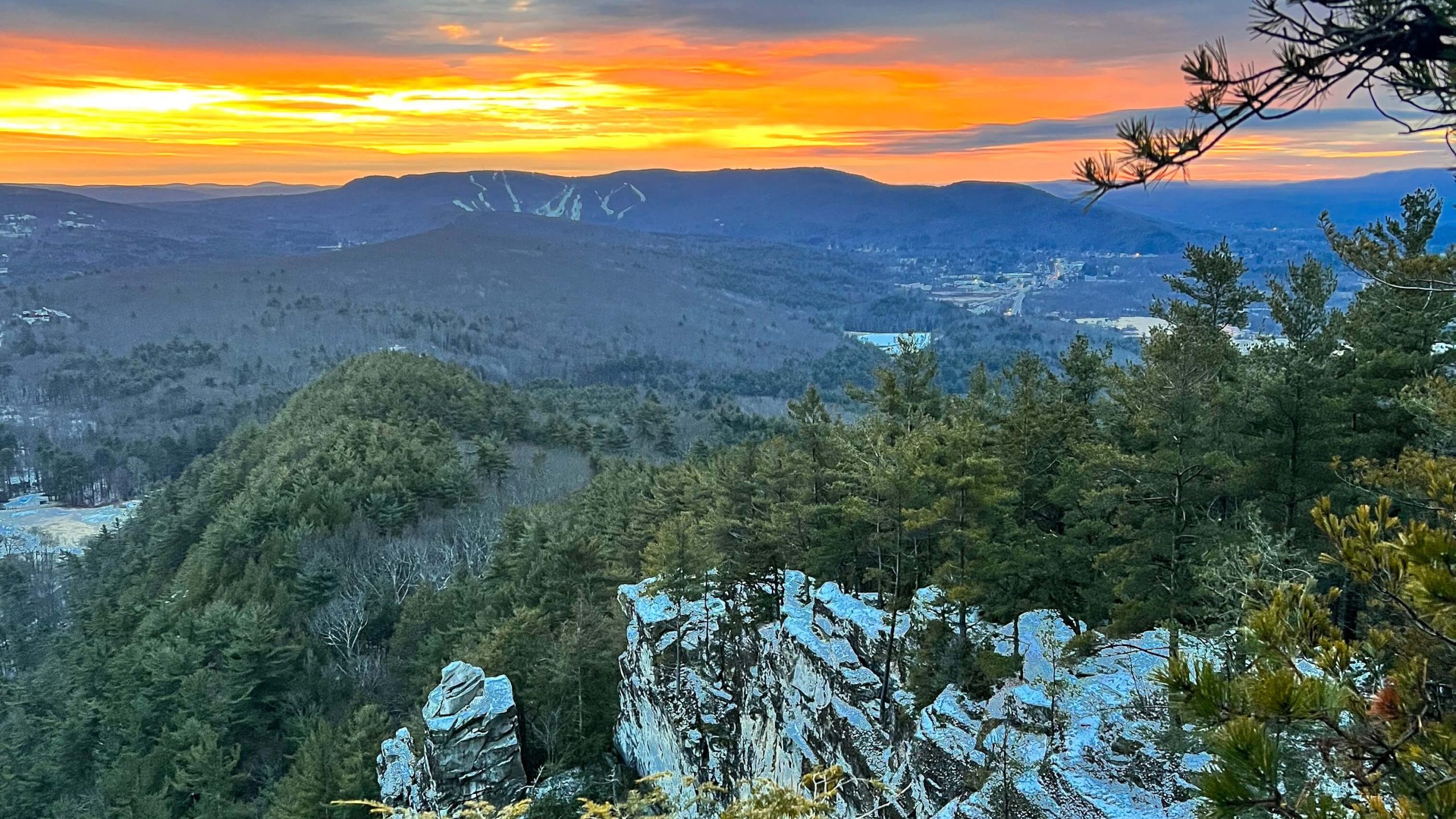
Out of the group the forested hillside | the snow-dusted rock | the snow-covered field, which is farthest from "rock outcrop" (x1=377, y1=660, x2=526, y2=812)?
the snow-covered field

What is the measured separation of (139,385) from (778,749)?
196919 mm

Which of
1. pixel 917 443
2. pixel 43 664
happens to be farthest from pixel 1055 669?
pixel 43 664

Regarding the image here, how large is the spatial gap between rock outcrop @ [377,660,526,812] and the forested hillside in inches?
91.3

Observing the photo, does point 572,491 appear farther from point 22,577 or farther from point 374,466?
point 22,577

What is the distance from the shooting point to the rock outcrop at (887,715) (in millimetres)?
14109

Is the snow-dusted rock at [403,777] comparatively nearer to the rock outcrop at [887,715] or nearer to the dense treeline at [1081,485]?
the dense treeline at [1081,485]

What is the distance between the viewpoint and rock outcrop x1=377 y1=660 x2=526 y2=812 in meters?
26.3

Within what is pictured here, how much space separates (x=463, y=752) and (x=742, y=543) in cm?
1108

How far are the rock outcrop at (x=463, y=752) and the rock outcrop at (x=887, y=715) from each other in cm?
442

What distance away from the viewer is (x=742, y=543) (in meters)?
25.6

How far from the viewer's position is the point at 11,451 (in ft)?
424

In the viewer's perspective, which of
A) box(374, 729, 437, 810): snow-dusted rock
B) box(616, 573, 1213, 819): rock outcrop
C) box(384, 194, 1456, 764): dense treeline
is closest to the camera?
box(616, 573, 1213, 819): rock outcrop

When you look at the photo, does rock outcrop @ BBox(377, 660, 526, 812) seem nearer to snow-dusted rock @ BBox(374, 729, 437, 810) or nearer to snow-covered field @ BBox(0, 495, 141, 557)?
snow-dusted rock @ BBox(374, 729, 437, 810)

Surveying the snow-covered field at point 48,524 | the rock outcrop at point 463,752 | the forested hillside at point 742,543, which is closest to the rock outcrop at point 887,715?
the forested hillside at point 742,543
